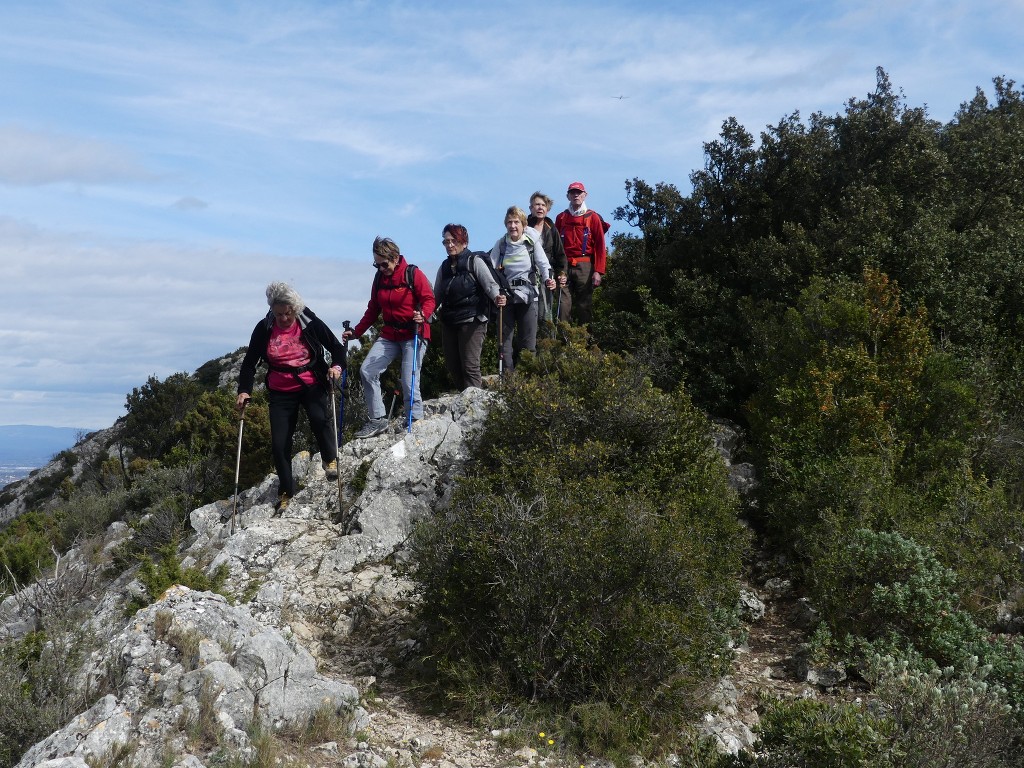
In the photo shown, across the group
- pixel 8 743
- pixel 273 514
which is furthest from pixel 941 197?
pixel 8 743

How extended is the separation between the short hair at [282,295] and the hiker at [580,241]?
4508mm

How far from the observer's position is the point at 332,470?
898cm

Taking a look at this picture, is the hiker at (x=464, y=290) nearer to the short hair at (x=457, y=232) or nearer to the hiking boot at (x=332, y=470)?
the short hair at (x=457, y=232)

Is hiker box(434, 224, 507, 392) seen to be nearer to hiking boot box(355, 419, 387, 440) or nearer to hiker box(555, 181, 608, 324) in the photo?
hiking boot box(355, 419, 387, 440)

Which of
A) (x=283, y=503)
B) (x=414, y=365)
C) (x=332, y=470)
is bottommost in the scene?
(x=283, y=503)

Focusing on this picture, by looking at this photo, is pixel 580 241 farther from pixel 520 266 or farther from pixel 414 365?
pixel 414 365

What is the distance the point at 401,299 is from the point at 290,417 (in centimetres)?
176

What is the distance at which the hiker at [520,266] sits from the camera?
10445mm

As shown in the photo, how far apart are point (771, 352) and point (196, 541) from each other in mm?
7105

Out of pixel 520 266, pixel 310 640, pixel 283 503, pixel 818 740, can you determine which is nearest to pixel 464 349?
pixel 520 266

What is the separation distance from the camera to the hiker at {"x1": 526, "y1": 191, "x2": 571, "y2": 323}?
11.0 meters

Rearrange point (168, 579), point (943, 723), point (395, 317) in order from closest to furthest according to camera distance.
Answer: point (943, 723) → point (168, 579) → point (395, 317)

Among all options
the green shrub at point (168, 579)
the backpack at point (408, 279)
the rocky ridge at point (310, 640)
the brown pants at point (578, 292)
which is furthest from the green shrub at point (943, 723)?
the brown pants at point (578, 292)

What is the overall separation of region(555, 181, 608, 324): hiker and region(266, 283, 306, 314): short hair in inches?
177
